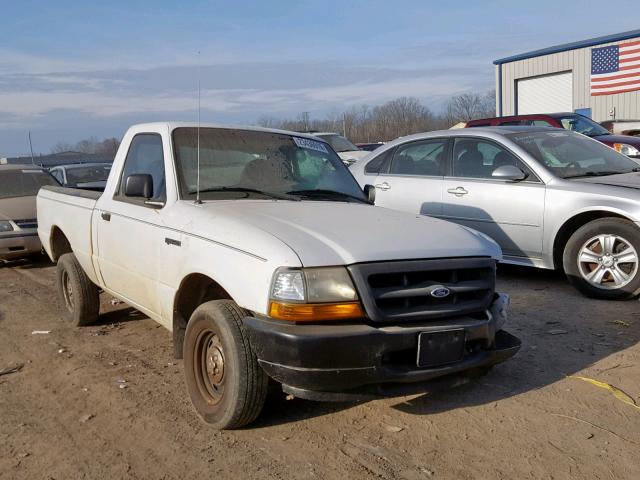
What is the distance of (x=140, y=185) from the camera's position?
430 centimetres

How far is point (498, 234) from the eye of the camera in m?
6.86

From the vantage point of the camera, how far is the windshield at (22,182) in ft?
33.2

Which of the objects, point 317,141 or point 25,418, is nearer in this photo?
point 25,418

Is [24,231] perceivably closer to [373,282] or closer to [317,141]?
[317,141]

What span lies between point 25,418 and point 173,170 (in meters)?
1.79

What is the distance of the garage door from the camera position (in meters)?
30.5

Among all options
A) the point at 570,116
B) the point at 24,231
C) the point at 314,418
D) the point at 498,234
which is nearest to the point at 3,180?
the point at 24,231

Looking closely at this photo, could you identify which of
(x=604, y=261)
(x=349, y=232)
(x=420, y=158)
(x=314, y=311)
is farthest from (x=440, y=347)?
(x=420, y=158)

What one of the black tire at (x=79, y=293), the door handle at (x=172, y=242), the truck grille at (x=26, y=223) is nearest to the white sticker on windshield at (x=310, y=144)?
the door handle at (x=172, y=242)

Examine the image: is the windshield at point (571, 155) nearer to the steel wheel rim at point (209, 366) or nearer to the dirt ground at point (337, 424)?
the dirt ground at point (337, 424)

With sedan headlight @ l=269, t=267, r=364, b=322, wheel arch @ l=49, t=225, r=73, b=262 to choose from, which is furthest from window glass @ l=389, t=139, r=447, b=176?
sedan headlight @ l=269, t=267, r=364, b=322

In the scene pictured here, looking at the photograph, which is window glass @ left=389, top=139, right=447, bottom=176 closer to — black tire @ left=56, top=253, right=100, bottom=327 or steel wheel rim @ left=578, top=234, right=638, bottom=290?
steel wheel rim @ left=578, top=234, right=638, bottom=290

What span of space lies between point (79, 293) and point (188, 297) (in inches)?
85.8

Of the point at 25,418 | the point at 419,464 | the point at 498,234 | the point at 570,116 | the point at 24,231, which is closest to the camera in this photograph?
the point at 419,464
